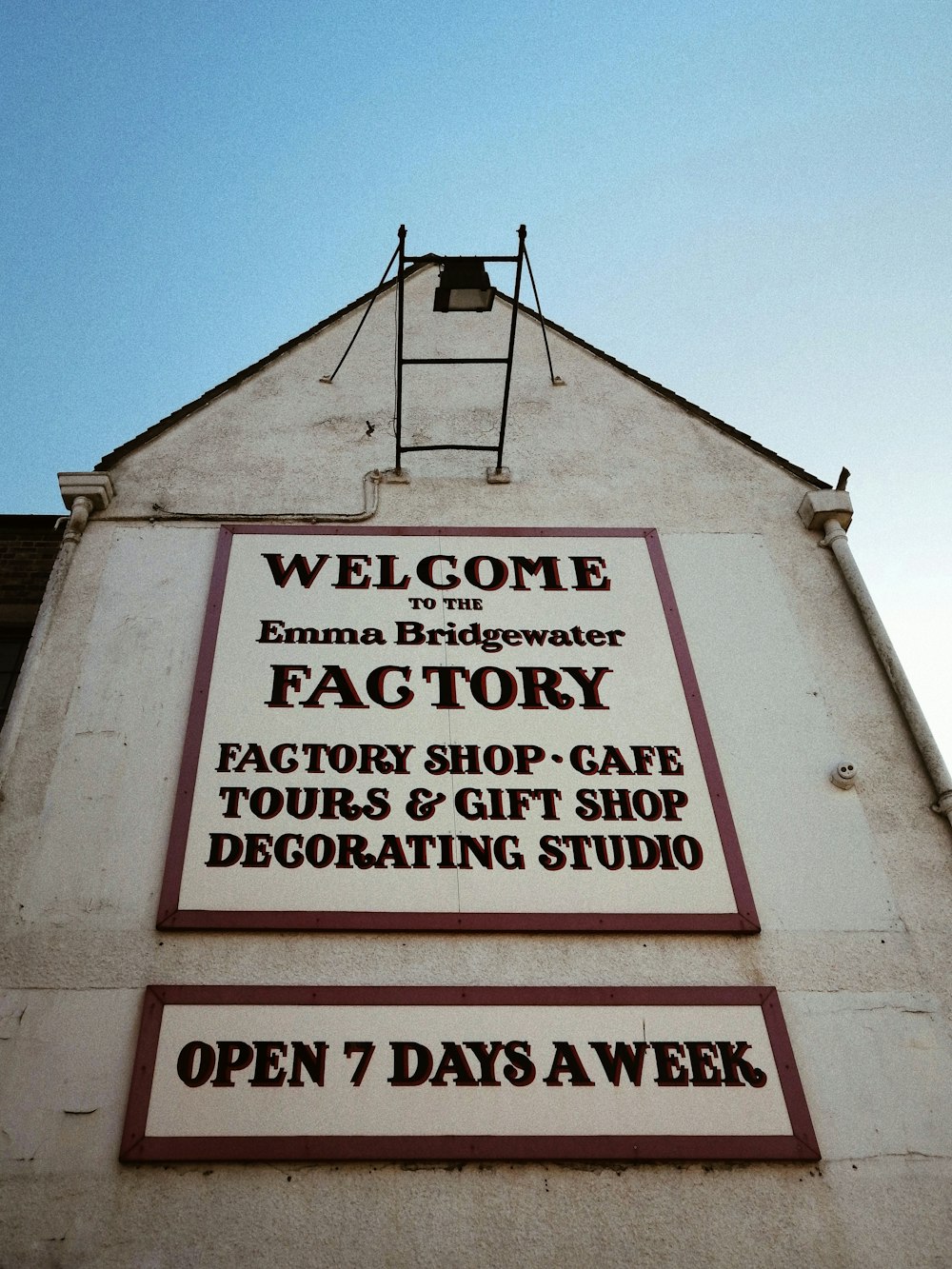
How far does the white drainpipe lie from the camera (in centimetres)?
559

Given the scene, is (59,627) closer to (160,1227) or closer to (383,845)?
(383,845)

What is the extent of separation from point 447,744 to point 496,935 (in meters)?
1.14

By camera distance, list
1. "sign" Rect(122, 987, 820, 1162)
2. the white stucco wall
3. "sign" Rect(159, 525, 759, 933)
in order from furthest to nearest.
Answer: "sign" Rect(159, 525, 759, 933)
"sign" Rect(122, 987, 820, 1162)
the white stucco wall

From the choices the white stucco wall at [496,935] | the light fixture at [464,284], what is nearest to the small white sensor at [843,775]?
the white stucco wall at [496,935]

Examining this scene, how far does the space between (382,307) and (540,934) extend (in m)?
5.91

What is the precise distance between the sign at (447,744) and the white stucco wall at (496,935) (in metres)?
0.16

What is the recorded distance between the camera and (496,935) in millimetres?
4898

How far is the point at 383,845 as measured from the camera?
202 inches

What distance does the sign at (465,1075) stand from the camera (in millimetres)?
4270

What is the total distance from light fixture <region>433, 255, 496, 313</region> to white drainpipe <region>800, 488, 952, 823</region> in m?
2.77

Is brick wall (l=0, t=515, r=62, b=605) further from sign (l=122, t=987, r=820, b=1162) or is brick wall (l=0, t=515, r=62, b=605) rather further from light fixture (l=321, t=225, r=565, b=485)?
sign (l=122, t=987, r=820, b=1162)

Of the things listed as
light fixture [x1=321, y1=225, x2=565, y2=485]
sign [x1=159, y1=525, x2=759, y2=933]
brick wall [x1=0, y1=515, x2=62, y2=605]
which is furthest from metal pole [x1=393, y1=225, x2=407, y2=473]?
brick wall [x1=0, y1=515, x2=62, y2=605]

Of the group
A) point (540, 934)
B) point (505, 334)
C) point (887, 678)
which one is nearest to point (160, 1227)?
point (540, 934)

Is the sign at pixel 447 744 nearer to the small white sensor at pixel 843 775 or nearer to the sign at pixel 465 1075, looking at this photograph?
the sign at pixel 465 1075
